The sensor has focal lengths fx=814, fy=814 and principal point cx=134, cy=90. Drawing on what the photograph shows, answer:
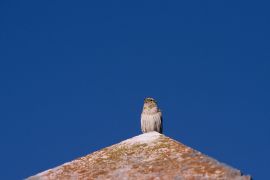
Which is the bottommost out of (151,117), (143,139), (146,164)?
(146,164)

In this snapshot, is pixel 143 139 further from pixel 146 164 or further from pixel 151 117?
pixel 151 117

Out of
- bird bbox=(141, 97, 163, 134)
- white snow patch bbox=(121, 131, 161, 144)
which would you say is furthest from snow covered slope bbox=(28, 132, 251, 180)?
bird bbox=(141, 97, 163, 134)

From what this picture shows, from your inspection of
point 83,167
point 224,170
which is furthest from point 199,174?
point 83,167

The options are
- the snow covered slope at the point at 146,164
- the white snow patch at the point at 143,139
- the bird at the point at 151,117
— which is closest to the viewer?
the snow covered slope at the point at 146,164

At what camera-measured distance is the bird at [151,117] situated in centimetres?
2858

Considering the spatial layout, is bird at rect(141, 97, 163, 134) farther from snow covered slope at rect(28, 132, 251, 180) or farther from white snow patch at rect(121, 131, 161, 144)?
snow covered slope at rect(28, 132, 251, 180)

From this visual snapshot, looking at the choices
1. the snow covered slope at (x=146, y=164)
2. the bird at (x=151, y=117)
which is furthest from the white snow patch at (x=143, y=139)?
the bird at (x=151, y=117)

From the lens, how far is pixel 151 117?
29141 millimetres

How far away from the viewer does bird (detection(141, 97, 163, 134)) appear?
28578 mm

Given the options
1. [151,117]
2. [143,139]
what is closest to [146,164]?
[143,139]

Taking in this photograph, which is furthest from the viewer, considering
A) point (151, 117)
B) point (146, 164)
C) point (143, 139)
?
point (151, 117)

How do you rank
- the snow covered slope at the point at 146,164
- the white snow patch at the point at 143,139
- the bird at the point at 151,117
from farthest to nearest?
1. the bird at the point at 151,117
2. the white snow patch at the point at 143,139
3. the snow covered slope at the point at 146,164

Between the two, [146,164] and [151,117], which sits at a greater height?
[151,117]

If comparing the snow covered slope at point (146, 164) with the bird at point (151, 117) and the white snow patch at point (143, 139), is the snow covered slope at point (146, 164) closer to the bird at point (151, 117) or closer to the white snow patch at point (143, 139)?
the white snow patch at point (143, 139)
